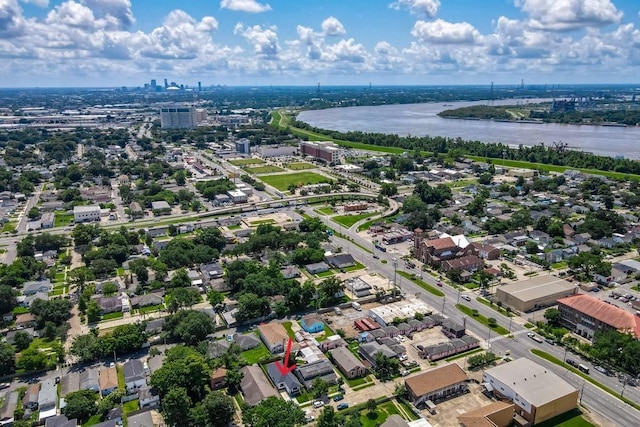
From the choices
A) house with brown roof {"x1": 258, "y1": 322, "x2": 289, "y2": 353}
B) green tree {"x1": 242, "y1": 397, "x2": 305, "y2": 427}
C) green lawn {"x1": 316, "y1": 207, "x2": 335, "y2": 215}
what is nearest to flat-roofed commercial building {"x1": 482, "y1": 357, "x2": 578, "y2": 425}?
green tree {"x1": 242, "y1": 397, "x2": 305, "y2": 427}

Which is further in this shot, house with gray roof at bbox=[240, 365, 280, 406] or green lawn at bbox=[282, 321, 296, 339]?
green lawn at bbox=[282, 321, 296, 339]

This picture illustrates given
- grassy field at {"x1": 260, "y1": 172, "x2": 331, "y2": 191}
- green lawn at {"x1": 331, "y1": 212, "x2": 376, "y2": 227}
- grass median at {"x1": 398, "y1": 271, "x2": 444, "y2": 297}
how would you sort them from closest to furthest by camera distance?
grass median at {"x1": 398, "y1": 271, "x2": 444, "y2": 297} → green lawn at {"x1": 331, "y1": 212, "x2": 376, "y2": 227} → grassy field at {"x1": 260, "y1": 172, "x2": 331, "y2": 191}

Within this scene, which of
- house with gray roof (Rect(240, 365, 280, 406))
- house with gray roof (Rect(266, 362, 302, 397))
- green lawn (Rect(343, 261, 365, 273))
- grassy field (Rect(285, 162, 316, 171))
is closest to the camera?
house with gray roof (Rect(240, 365, 280, 406))

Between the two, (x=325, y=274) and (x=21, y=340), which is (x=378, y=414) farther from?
(x=21, y=340)

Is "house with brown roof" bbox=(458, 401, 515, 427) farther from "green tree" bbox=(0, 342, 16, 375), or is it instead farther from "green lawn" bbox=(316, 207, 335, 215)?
"green lawn" bbox=(316, 207, 335, 215)

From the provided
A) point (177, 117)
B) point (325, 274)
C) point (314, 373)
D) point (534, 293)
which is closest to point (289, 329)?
point (314, 373)

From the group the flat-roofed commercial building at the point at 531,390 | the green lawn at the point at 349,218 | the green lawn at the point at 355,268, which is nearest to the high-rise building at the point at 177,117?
the green lawn at the point at 349,218

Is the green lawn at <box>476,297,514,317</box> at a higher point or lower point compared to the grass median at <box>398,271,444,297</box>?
lower

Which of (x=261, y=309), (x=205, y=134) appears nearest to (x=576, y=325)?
(x=261, y=309)
